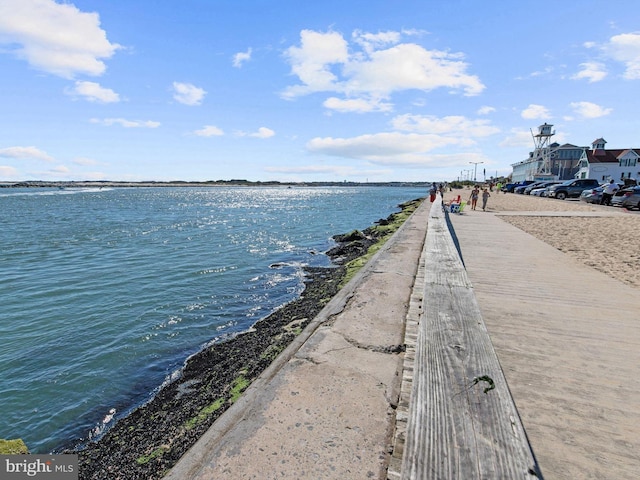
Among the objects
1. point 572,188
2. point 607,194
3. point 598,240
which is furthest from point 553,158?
point 598,240

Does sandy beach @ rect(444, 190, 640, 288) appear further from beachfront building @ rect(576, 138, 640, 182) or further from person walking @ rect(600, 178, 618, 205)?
beachfront building @ rect(576, 138, 640, 182)

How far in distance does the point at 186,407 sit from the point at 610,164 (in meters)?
73.6

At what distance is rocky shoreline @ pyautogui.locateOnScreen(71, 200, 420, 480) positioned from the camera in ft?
11.8

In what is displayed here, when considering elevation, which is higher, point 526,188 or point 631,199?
point 526,188

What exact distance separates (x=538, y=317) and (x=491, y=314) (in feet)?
A: 1.99

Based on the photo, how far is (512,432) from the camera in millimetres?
1489

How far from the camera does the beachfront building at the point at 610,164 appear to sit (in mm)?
53812

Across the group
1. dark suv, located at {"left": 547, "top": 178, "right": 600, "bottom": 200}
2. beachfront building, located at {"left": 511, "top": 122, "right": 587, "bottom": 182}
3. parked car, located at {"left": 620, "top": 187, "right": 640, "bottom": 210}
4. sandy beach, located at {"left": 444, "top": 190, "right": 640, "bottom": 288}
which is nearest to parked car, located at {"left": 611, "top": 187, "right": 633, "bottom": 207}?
parked car, located at {"left": 620, "top": 187, "right": 640, "bottom": 210}

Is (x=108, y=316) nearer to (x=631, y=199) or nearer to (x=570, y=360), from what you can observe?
(x=570, y=360)

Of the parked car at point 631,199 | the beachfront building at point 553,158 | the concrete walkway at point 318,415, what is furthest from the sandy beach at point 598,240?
the beachfront building at point 553,158

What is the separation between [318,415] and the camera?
105 inches

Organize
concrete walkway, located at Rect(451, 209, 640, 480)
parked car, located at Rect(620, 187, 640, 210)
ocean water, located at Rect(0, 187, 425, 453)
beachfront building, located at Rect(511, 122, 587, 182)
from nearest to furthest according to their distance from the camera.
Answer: concrete walkway, located at Rect(451, 209, 640, 480), ocean water, located at Rect(0, 187, 425, 453), parked car, located at Rect(620, 187, 640, 210), beachfront building, located at Rect(511, 122, 587, 182)

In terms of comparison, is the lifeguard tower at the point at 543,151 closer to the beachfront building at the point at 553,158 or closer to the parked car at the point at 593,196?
the beachfront building at the point at 553,158

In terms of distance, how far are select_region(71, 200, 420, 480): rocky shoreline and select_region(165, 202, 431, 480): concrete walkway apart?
4.17 ft
